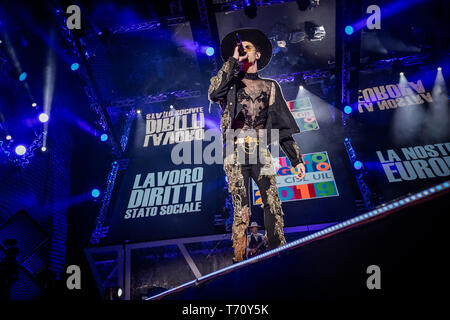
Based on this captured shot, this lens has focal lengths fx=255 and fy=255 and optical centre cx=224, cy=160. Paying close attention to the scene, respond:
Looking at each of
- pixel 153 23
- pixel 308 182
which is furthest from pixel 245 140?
pixel 153 23

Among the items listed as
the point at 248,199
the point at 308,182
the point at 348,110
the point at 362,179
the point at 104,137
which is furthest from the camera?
the point at 104,137

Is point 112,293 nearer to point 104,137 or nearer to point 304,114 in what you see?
point 104,137

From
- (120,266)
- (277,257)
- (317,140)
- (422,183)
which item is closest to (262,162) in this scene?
(277,257)

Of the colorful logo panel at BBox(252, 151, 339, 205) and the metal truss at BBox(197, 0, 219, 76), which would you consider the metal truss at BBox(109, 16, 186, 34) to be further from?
the colorful logo panel at BBox(252, 151, 339, 205)

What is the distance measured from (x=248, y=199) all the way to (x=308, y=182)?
11.1 feet

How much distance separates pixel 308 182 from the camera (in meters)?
5.71

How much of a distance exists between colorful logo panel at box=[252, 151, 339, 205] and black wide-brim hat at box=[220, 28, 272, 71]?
287 cm

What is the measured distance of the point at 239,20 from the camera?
7.22 meters

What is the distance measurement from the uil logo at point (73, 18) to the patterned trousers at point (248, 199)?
5958 millimetres

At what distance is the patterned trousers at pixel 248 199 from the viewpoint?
260 cm

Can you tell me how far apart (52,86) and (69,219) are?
3709mm

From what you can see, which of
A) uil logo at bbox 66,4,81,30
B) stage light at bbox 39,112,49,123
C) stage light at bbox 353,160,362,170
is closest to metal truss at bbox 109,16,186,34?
uil logo at bbox 66,4,81,30

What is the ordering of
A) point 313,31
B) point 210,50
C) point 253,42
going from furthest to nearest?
point 313,31
point 210,50
point 253,42
